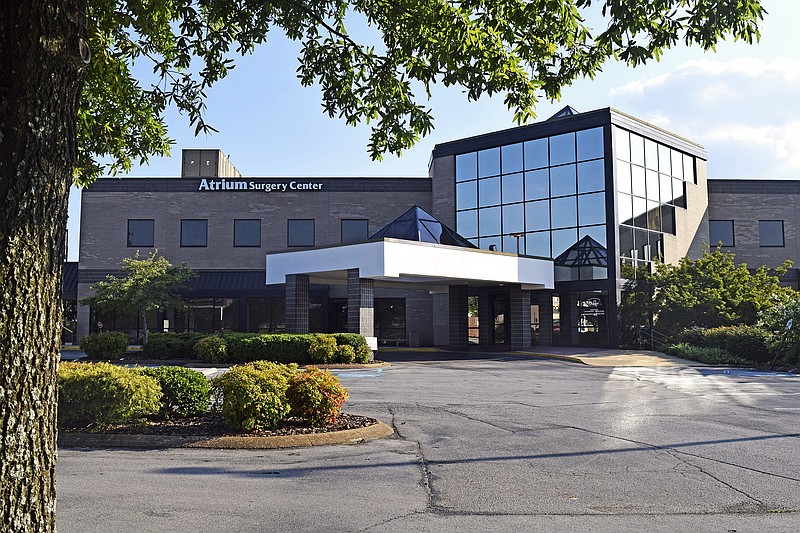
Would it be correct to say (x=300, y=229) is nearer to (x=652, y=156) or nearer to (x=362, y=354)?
(x=362, y=354)

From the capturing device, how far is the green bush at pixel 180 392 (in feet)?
33.9

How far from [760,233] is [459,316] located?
19.0 m

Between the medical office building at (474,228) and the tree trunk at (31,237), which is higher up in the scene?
the medical office building at (474,228)

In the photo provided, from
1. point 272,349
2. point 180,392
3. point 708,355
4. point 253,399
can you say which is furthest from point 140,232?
point 253,399

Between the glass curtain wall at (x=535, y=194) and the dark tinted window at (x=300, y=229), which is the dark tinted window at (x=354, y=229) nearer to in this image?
the dark tinted window at (x=300, y=229)

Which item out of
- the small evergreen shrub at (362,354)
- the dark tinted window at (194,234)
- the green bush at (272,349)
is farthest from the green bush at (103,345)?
the dark tinted window at (194,234)

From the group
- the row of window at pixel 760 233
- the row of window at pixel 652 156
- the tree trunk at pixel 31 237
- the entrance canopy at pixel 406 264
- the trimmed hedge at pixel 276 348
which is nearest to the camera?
the tree trunk at pixel 31 237

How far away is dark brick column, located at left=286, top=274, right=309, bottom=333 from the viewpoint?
2870cm

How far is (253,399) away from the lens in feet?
31.0

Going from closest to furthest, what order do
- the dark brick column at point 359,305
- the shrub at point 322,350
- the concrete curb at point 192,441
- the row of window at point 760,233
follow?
the concrete curb at point 192,441 < the shrub at point 322,350 < the dark brick column at point 359,305 < the row of window at point 760,233

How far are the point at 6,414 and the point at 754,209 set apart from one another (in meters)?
43.8

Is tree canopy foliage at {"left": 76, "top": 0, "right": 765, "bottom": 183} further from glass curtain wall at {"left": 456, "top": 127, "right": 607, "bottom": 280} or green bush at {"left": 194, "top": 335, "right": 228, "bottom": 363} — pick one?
glass curtain wall at {"left": 456, "top": 127, "right": 607, "bottom": 280}

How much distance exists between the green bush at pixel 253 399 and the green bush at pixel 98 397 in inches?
45.4

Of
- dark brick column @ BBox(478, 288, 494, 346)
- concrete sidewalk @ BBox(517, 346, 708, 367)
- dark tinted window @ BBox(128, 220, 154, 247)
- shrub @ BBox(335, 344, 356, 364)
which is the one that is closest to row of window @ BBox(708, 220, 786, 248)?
concrete sidewalk @ BBox(517, 346, 708, 367)
